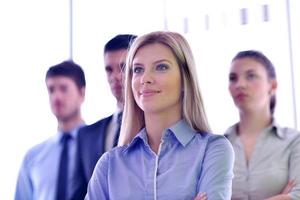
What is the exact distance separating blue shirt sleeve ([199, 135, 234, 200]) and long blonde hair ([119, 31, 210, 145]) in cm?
11

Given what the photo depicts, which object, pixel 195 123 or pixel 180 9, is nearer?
pixel 195 123

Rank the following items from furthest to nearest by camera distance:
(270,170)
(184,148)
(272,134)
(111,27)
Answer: (111,27)
(272,134)
(270,170)
(184,148)

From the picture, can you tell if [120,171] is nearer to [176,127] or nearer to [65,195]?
[176,127]

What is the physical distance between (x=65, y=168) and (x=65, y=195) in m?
0.17

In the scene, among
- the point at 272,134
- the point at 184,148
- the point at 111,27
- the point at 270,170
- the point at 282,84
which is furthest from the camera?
the point at 111,27

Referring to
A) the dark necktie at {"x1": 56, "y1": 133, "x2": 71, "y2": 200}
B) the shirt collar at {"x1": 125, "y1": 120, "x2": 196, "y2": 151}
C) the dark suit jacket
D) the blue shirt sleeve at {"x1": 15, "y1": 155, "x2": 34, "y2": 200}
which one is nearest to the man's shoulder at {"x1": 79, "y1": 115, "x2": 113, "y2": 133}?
the dark suit jacket

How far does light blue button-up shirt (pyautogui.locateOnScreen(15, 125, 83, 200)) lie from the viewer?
7.27 feet

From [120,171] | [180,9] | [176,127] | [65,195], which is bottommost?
[65,195]

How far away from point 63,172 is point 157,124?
73 centimetres

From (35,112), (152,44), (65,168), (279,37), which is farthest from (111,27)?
(152,44)

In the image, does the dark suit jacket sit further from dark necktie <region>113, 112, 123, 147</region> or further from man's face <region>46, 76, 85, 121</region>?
man's face <region>46, 76, 85, 121</region>

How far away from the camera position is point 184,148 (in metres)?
1.62

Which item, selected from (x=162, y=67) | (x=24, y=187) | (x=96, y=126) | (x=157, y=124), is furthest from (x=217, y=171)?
(x=24, y=187)

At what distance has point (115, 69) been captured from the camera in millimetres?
2123
